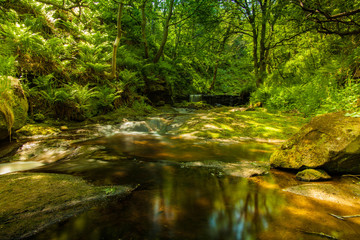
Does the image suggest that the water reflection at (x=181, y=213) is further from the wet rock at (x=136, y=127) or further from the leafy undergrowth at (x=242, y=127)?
the wet rock at (x=136, y=127)

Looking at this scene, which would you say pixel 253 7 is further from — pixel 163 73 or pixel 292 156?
pixel 292 156

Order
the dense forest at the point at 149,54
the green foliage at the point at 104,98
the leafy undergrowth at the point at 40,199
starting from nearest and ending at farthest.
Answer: the leafy undergrowth at the point at 40,199
the dense forest at the point at 149,54
the green foliage at the point at 104,98

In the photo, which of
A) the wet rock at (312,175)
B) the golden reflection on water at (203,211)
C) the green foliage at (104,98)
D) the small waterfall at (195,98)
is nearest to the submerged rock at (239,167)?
the golden reflection on water at (203,211)

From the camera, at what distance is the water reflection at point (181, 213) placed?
1.48 metres

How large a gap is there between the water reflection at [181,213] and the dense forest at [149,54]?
218 centimetres

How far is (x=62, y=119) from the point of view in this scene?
21.8 feet

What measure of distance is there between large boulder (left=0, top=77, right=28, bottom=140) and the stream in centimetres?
78

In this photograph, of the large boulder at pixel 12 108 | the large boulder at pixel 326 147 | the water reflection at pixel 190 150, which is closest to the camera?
the large boulder at pixel 326 147

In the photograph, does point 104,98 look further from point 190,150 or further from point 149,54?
point 149,54

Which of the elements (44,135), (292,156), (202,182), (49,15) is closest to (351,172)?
(292,156)

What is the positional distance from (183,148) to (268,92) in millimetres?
7753

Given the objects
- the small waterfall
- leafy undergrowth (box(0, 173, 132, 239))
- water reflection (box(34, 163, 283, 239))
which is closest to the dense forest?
the small waterfall

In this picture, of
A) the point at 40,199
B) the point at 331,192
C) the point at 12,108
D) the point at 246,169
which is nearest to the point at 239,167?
the point at 246,169

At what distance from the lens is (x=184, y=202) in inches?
78.8
